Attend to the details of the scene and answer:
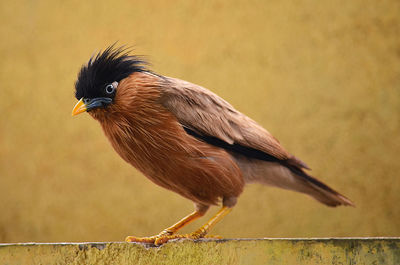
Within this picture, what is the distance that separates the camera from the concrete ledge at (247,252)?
1.76 m

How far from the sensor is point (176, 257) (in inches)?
71.4

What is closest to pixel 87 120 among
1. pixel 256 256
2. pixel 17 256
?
pixel 17 256

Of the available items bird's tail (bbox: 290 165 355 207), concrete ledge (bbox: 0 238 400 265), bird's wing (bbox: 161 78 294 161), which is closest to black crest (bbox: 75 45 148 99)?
bird's wing (bbox: 161 78 294 161)

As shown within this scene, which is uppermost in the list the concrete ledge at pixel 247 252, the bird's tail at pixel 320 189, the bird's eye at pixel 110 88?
the bird's eye at pixel 110 88

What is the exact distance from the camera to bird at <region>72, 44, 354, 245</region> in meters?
2.01

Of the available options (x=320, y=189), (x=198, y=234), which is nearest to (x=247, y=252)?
(x=198, y=234)

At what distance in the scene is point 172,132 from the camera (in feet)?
6.63

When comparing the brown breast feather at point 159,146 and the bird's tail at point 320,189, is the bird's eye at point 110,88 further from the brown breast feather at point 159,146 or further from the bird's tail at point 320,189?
the bird's tail at point 320,189

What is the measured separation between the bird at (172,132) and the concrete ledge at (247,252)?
0.64 ft

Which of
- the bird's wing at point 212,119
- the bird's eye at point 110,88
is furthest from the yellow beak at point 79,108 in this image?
the bird's wing at point 212,119

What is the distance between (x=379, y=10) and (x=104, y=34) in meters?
2.16

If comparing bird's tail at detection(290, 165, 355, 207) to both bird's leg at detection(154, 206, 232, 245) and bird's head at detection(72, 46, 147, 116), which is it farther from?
bird's head at detection(72, 46, 147, 116)

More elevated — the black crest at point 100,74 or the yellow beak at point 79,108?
the black crest at point 100,74

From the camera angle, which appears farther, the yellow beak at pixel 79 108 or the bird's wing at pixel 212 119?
the bird's wing at pixel 212 119
